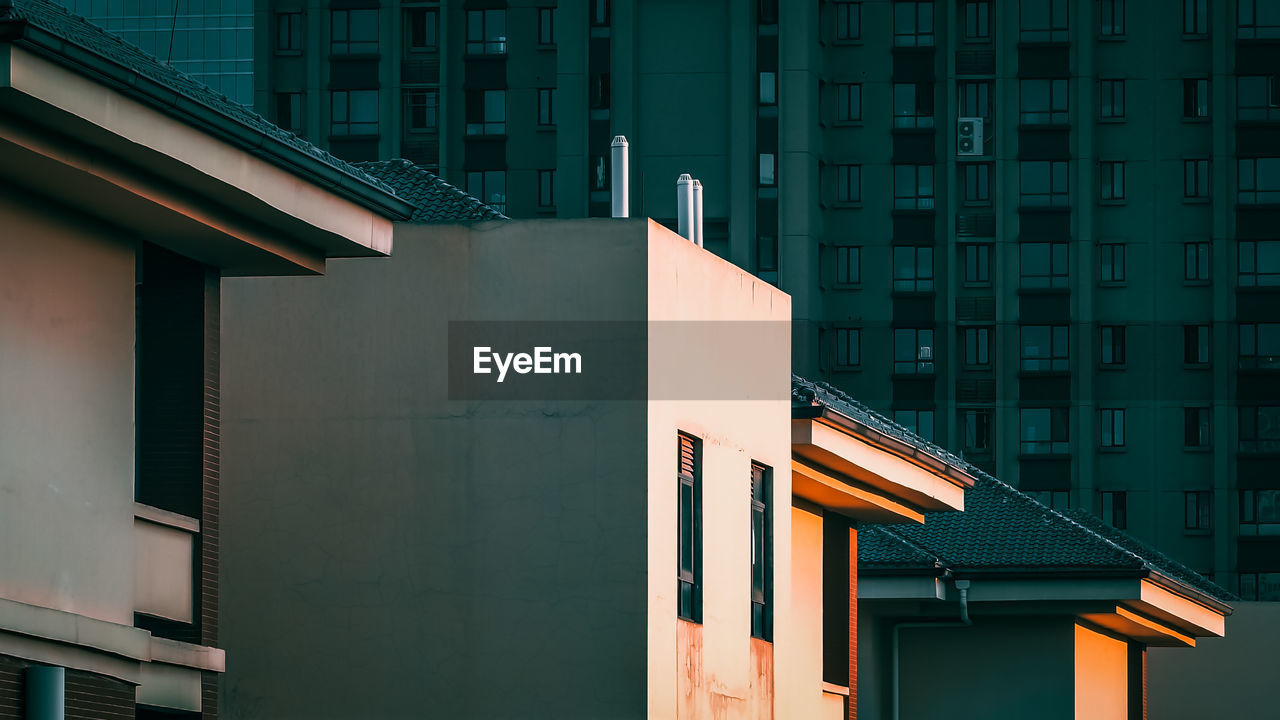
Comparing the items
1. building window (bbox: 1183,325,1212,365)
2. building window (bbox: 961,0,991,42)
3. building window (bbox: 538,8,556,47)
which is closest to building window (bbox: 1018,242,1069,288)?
building window (bbox: 1183,325,1212,365)

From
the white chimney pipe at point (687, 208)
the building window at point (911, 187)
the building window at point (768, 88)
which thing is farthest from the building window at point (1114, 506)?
the white chimney pipe at point (687, 208)

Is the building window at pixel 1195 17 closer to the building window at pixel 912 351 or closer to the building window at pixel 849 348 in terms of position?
the building window at pixel 912 351

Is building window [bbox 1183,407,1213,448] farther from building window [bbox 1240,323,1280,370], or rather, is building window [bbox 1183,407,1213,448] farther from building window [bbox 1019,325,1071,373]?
building window [bbox 1019,325,1071,373]

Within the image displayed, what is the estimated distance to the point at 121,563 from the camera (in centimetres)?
1354

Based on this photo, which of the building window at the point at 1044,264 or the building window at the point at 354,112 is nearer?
the building window at the point at 1044,264

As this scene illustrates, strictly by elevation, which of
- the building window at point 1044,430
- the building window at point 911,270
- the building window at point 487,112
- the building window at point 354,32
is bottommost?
the building window at point 1044,430

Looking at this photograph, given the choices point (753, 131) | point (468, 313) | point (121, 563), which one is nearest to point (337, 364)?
point (468, 313)

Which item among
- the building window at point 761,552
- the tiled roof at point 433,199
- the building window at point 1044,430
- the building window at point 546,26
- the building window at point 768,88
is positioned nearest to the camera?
the tiled roof at point 433,199

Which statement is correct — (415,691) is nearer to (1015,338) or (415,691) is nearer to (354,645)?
(354,645)

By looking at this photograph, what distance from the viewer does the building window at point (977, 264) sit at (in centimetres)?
7381

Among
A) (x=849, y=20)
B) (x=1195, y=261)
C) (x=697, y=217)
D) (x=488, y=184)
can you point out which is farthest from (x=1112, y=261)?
(x=697, y=217)

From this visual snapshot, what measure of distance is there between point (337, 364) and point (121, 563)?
231 inches

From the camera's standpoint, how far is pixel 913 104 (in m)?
74.9

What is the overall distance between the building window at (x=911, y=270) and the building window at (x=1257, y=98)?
11581 millimetres
